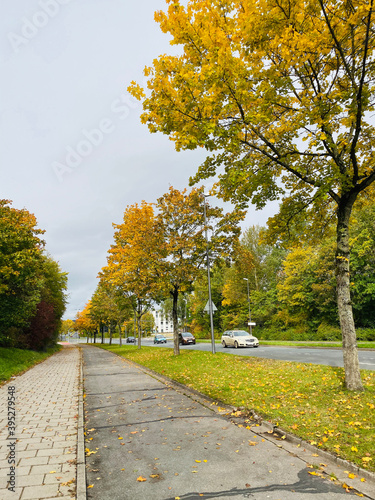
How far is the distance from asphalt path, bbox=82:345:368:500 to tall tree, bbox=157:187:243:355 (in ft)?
36.0

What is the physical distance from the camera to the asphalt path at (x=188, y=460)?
356 centimetres

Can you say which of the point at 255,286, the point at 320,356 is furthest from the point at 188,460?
the point at 255,286

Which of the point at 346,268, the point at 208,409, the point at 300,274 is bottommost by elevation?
the point at 208,409

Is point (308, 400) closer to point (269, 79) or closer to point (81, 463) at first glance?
point (81, 463)

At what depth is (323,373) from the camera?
973 cm

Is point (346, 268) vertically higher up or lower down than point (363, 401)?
higher up

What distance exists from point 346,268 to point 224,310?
45.2 m

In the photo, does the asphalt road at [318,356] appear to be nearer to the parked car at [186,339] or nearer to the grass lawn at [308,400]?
the grass lawn at [308,400]

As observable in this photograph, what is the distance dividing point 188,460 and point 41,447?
8.21 feet

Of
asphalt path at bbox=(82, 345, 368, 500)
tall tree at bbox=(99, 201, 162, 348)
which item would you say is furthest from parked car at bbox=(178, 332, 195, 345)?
asphalt path at bbox=(82, 345, 368, 500)

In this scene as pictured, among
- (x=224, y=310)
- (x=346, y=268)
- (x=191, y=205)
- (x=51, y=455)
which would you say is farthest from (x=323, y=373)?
(x=224, y=310)

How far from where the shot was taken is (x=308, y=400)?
6910mm

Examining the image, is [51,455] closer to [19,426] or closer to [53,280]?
[19,426]

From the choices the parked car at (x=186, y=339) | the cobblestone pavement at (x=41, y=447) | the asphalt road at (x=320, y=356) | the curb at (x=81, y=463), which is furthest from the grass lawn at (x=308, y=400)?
the parked car at (x=186, y=339)
